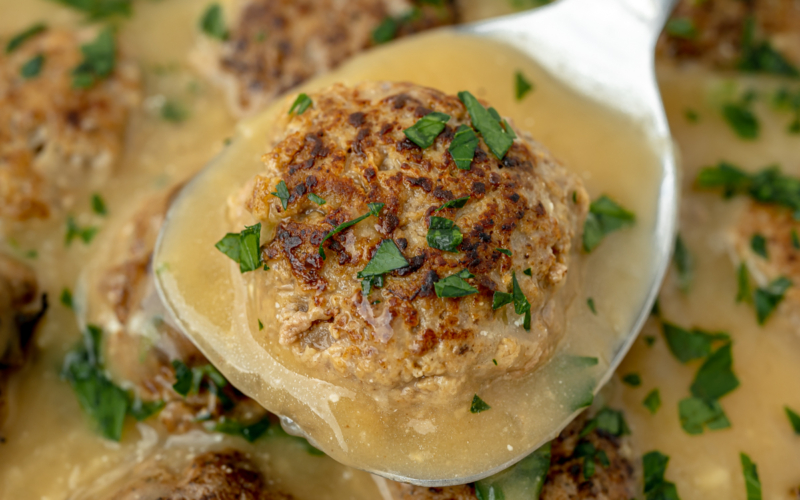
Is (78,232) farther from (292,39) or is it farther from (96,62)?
(292,39)

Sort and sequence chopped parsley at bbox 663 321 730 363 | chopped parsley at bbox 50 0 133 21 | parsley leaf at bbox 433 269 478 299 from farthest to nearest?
1. chopped parsley at bbox 50 0 133 21
2. chopped parsley at bbox 663 321 730 363
3. parsley leaf at bbox 433 269 478 299

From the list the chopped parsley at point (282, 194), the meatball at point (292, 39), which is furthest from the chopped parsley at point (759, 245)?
the chopped parsley at point (282, 194)

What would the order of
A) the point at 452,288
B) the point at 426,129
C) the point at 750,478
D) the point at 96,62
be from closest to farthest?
1. the point at 452,288
2. the point at 426,129
3. the point at 750,478
4. the point at 96,62

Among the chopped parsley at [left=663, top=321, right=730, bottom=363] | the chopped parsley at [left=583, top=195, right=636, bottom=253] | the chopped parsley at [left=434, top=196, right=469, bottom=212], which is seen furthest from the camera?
the chopped parsley at [left=663, top=321, right=730, bottom=363]

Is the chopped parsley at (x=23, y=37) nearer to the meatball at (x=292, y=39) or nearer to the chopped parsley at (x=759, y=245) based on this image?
the meatball at (x=292, y=39)

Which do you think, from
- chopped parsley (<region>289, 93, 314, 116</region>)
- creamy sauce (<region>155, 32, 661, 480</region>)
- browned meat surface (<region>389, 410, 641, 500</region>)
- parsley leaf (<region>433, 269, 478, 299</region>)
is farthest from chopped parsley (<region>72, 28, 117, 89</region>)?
browned meat surface (<region>389, 410, 641, 500</region>)

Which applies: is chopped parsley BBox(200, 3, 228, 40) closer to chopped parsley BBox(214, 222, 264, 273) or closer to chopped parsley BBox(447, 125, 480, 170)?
chopped parsley BBox(214, 222, 264, 273)

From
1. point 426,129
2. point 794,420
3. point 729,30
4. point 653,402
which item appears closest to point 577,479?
point 653,402
